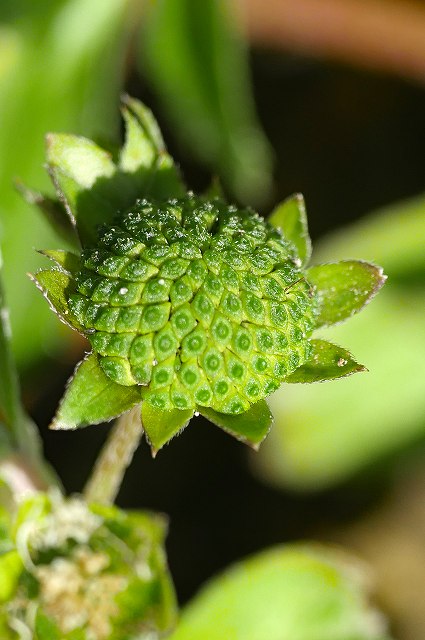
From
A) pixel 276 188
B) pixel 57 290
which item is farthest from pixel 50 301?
pixel 276 188

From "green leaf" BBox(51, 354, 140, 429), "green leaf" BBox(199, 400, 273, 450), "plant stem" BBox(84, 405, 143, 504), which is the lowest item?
"plant stem" BBox(84, 405, 143, 504)

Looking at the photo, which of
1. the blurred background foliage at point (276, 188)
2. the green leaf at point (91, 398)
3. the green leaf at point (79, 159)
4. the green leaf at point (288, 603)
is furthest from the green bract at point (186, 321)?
the blurred background foliage at point (276, 188)

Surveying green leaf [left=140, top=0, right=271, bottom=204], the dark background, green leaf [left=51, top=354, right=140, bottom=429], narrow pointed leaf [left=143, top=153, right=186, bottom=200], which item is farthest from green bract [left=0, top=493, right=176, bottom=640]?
green leaf [left=140, top=0, right=271, bottom=204]

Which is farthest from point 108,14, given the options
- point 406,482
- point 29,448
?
point 406,482

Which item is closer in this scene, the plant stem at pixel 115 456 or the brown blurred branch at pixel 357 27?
the plant stem at pixel 115 456

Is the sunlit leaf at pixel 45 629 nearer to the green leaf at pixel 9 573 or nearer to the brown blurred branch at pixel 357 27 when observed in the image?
the green leaf at pixel 9 573

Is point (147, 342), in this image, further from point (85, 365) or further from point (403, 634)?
point (403, 634)

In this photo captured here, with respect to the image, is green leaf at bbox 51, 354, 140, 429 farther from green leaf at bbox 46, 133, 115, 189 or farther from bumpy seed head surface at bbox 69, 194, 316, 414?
green leaf at bbox 46, 133, 115, 189
